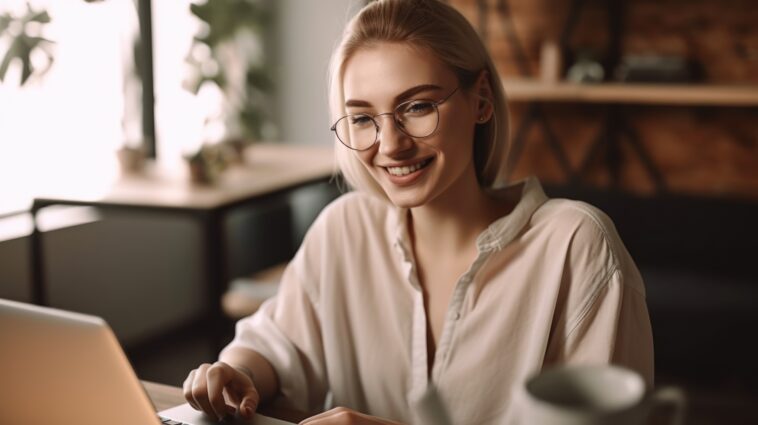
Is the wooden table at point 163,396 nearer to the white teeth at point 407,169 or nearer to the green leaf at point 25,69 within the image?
the white teeth at point 407,169

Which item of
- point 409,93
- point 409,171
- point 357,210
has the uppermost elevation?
point 409,93

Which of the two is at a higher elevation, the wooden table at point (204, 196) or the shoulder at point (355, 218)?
the shoulder at point (355, 218)

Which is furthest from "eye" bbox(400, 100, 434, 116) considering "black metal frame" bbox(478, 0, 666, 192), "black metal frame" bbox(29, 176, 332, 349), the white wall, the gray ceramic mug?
the white wall

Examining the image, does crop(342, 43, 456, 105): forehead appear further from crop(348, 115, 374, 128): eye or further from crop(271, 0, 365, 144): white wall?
crop(271, 0, 365, 144): white wall

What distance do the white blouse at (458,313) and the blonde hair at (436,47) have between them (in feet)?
0.24

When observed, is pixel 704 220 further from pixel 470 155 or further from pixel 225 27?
pixel 470 155

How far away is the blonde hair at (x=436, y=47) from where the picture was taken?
1.28 meters

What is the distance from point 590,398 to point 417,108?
670mm

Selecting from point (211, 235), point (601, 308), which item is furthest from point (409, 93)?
point (211, 235)

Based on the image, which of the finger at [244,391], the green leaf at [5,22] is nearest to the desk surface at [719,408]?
the finger at [244,391]

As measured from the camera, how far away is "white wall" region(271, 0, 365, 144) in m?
4.56

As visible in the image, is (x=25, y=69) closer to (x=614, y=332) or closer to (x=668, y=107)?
(x=614, y=332)

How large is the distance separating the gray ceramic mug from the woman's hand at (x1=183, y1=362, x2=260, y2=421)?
575 mm

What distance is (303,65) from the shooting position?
464cm
